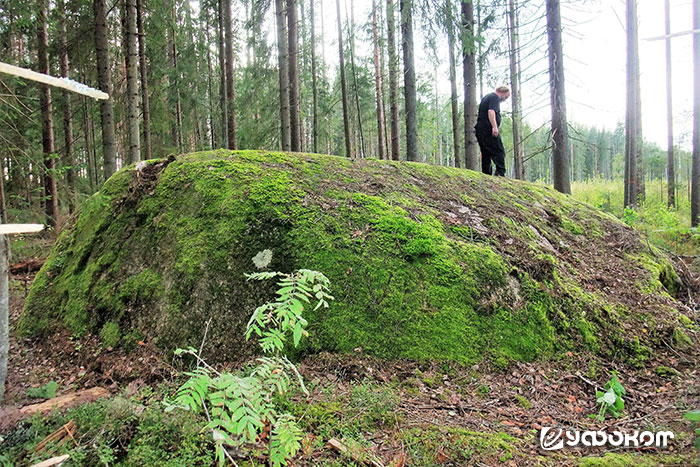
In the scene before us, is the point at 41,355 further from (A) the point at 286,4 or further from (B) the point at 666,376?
(A) the point at 286,4

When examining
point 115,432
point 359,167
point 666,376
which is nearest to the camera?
point 115,432

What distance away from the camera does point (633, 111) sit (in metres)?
12.4

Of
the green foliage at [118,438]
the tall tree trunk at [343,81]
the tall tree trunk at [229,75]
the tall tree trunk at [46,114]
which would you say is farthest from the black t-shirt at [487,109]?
the tall tree trunk at [46,114]

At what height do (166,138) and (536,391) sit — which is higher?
(166,138)

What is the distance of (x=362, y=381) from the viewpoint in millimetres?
3133

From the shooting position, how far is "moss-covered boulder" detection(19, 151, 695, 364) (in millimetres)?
3574

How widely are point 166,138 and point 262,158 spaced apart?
12340 mm

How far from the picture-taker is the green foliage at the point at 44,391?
3078 mm

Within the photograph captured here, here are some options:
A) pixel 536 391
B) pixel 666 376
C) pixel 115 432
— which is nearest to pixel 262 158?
pixel 115 432

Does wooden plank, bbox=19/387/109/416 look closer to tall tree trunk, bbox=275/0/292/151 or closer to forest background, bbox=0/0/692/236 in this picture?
forest background, bbox=0/0/692/236

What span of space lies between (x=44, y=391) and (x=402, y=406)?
313 centimetres

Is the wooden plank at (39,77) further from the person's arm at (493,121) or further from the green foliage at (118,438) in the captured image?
the person's arm at (493,121)

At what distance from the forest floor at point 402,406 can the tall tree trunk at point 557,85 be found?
5099 mm

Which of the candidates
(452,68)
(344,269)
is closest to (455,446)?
(344,269)
